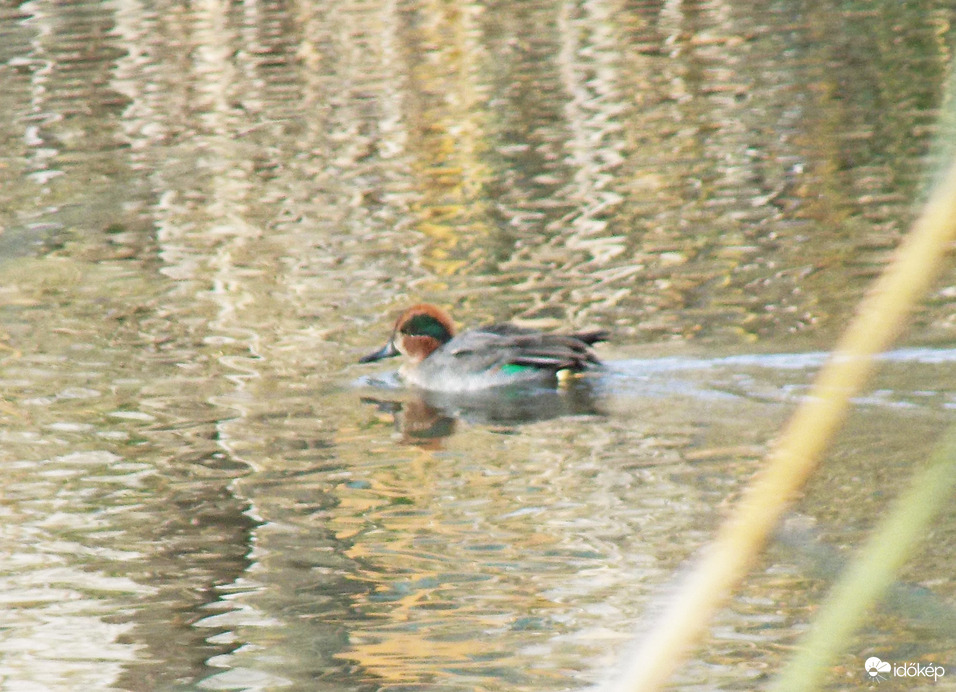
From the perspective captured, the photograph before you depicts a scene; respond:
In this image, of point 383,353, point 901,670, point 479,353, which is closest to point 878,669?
point 901,670

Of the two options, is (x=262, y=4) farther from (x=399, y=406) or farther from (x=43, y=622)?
(x=43, y=622)

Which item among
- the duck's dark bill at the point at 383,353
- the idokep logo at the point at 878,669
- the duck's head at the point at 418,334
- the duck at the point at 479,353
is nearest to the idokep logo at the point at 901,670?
the idokep logo at the point at 878,669

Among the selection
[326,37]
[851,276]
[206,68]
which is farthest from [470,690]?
[326,37]

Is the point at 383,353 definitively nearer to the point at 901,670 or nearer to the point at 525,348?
the point at 525,348

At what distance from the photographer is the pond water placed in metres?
5.09

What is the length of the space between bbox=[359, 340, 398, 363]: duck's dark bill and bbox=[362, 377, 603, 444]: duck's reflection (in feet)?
0.84

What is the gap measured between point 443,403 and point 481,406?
32 centimetres

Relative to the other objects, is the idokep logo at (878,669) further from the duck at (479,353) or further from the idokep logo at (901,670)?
the duck at (479,353)

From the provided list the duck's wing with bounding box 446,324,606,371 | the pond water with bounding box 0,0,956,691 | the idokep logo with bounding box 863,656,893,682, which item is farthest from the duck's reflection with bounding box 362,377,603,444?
the idokep logo with bounding box 863,656,893,682

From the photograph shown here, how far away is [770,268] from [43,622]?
20.8ft

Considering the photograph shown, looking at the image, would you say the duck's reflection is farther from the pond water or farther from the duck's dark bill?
the duck's dark bill

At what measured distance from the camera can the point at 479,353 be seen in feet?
29.3

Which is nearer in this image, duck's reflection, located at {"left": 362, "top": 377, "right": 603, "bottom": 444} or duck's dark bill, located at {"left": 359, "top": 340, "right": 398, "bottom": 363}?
duck's reflection, located at {"left": 362, "top": 377, "right": 603, "bottom": 444}

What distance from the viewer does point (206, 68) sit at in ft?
78.9
